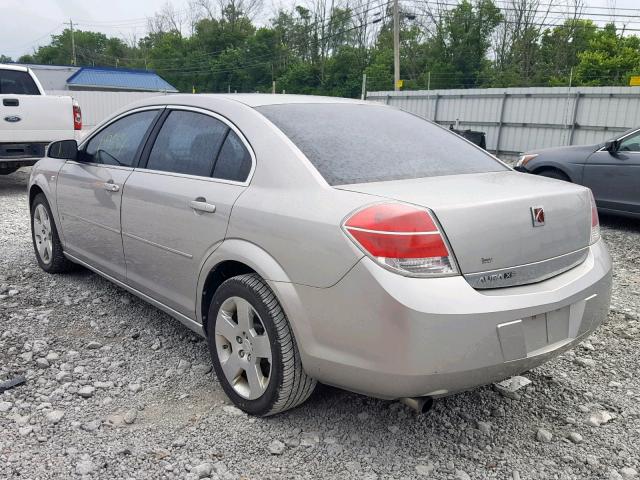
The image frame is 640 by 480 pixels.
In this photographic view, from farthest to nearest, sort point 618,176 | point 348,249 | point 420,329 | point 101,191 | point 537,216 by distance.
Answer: point 618,176
point 101,191
point 537,216
point 348,249
point 420,329

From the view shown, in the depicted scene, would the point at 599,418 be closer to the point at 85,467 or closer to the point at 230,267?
the point at 230,267

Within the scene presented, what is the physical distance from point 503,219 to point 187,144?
1.81 meters

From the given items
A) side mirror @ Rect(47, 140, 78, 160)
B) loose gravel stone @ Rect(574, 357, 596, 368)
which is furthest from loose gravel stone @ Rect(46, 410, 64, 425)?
loose gravel stone @ Rect(574, 357, 596, 368)

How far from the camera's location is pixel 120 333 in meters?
3.89

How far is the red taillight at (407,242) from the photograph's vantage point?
7.36 ft

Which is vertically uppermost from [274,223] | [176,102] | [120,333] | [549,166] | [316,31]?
[316,31]


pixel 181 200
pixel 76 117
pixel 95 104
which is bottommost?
pixel 95 104

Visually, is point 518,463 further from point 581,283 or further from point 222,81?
point 222,81

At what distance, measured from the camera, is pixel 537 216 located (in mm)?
2508

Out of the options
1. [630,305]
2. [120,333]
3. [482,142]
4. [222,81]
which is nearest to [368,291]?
[120,333]

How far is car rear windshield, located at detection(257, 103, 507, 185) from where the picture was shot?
2740 mm

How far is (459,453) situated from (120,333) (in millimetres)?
2305

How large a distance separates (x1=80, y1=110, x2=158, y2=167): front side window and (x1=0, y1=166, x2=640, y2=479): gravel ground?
44.4 inches

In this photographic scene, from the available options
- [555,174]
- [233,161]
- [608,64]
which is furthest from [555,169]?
[608,64]
